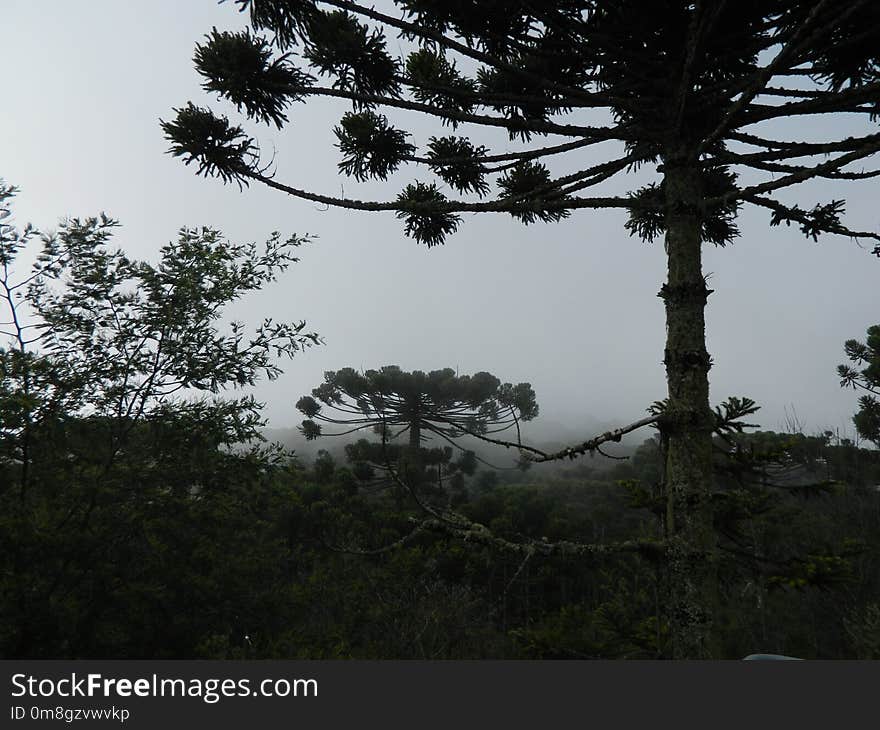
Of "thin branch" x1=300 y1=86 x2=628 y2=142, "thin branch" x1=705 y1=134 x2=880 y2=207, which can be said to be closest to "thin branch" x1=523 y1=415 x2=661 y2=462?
"thin branch" x1=705 y1=134 x2=880 y2=207

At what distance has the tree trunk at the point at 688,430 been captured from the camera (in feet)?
10.6

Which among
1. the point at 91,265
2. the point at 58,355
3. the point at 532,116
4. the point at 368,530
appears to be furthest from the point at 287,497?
the point at 368,530

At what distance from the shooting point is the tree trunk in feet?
10.6

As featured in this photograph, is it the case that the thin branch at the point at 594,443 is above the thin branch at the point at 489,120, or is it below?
below

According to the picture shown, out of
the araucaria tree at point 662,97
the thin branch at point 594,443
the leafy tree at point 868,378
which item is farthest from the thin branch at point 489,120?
the leafy tree at point 868,378

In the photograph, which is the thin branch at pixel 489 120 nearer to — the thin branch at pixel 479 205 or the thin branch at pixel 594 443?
the thin branch at pixel 479 205

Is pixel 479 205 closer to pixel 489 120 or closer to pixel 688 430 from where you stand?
pixel 489 120

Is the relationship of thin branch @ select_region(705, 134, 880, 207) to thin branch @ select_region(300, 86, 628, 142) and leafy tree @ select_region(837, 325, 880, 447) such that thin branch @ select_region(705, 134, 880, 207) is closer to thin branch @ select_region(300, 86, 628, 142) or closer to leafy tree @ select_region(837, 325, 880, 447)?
thin branch @ select_region(300, 86, 628, 142)

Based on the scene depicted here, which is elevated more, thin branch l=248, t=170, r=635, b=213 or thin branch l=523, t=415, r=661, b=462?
thin branch l=248, t=170, r=635, b=213

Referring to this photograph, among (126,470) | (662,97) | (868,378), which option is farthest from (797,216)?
(868,378)

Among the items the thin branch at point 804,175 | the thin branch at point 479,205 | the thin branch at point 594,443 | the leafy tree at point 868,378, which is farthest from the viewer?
the leafy tree at point 868,378

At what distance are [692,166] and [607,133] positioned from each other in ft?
2.41

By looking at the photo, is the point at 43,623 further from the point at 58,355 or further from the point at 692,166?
the point at 692,166

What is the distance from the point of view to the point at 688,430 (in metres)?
3.46
